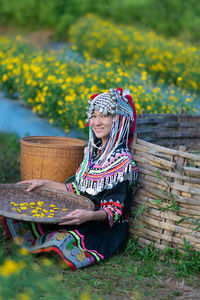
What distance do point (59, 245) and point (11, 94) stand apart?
464cm

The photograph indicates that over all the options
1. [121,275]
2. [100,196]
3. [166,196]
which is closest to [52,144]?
[100,196]

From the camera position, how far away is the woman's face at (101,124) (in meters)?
2.78

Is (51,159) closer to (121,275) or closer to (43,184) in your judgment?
(43,184)

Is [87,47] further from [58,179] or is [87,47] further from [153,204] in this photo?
[153,204]

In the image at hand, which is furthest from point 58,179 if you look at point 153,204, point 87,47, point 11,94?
point 87,47

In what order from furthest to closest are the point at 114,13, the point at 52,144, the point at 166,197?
the point at 114,13 → the point at 52,144 → the point at 166,197

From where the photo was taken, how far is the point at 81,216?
2504 mm

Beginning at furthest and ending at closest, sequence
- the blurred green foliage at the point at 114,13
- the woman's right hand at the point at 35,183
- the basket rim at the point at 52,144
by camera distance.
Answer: the blurred green foliage at the point at 114,13 < the basket rim at the point at 52,144 < the woman's right hand at the point at 35,183

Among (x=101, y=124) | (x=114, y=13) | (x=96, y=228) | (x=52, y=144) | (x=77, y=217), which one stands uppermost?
(x=114, y=13)

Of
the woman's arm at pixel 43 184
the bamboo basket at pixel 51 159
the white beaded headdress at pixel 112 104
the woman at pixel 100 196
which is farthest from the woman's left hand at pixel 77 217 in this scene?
the bamboo basket at pixel 51 159

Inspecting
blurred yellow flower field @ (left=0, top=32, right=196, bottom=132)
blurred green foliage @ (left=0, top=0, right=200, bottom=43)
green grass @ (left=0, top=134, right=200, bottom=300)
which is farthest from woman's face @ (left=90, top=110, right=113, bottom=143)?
blurred green foliage @ (left=0, top=0, right=200, bottom=43)

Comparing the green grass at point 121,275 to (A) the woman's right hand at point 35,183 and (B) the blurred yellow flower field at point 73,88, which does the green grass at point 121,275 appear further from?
(B) the blurred yellow flower field at point 73,88

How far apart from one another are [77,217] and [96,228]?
255 mm

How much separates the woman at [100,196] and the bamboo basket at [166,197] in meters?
0.07
